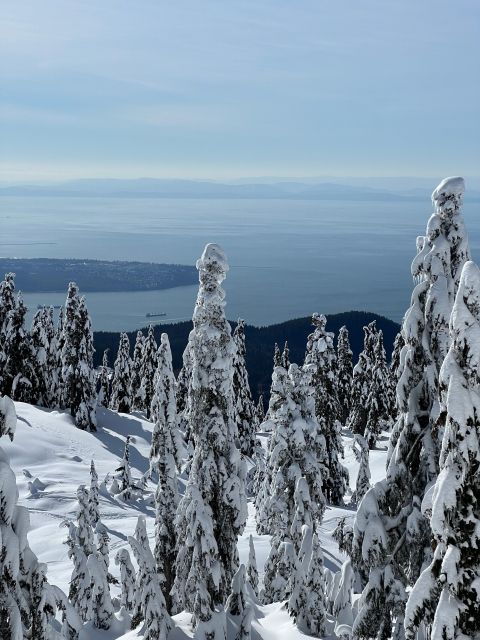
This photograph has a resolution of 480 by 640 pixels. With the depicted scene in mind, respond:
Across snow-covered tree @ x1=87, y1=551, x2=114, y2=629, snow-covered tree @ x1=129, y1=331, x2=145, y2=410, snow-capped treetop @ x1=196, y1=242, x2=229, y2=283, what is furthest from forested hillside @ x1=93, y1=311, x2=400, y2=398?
snow-capped treetop @ x1=196, y1=242, x2=229, y2=283

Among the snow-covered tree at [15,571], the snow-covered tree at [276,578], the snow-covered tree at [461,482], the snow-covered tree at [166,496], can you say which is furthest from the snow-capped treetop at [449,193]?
the snow-covered tree at [276,578]

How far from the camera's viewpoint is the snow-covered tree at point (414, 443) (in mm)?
11250

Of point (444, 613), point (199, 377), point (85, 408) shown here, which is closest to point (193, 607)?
point (199, 377)

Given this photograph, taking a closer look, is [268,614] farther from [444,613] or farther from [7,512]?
[444,613]

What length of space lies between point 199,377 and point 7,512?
7209mm

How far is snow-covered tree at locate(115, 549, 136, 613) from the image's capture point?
23.7m

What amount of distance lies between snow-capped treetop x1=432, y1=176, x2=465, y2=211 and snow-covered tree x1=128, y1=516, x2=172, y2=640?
12.5 metres

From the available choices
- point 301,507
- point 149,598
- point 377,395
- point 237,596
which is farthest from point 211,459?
point 377,395

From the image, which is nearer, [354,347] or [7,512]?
[7,512]

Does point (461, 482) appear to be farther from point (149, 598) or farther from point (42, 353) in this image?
point (42, 353)

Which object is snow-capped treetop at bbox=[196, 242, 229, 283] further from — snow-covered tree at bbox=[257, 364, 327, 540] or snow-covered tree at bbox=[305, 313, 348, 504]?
snow-covered tree at bbox=[305, 313, 348, 504]

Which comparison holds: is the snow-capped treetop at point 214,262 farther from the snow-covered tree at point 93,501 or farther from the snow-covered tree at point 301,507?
the snow-covered tree at point 93,501

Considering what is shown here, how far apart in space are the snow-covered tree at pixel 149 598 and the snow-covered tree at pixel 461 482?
36.2ft

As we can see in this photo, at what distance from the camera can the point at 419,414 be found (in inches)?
464
